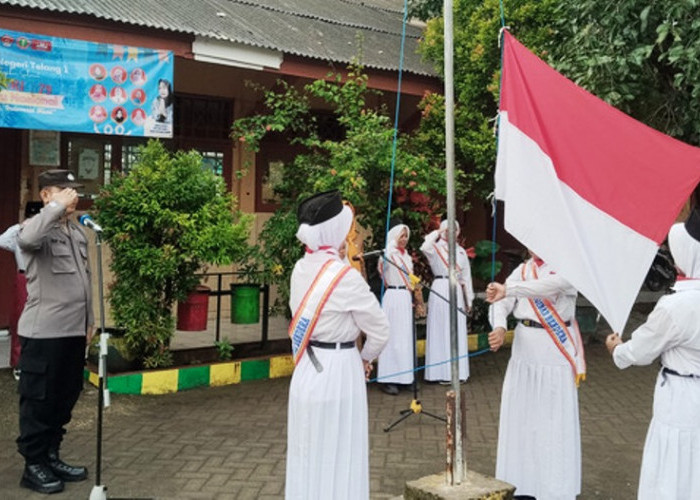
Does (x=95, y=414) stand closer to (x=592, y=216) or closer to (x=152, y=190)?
(x=152, y=190)

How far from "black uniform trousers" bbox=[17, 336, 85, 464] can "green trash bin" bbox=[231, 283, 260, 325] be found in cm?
311

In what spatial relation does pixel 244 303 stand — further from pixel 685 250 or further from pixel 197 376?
pixel 685 250

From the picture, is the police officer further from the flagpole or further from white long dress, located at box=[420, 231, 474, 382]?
white long dress, located at box=[420, 231, 474, 382]

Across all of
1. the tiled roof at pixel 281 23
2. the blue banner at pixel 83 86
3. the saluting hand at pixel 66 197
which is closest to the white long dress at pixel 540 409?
the saluting hand at pixel 66 197

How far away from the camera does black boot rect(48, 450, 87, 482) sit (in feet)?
16.6

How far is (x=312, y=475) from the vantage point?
386 cm

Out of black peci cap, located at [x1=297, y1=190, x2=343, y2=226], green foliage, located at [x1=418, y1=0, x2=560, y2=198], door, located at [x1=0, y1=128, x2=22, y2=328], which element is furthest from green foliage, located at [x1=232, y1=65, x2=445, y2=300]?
black peci cap, located at [x1=297, y1=190, x2=343, y2=226]

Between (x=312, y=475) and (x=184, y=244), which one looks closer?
(x=312, y=475)

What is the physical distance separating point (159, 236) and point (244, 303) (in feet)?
3.89

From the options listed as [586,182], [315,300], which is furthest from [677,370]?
[315,300]

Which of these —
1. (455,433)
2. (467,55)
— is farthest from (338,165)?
(455,433)

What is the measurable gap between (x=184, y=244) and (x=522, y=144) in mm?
4287

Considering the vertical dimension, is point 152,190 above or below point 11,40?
below

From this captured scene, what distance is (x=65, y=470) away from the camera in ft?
16.6
